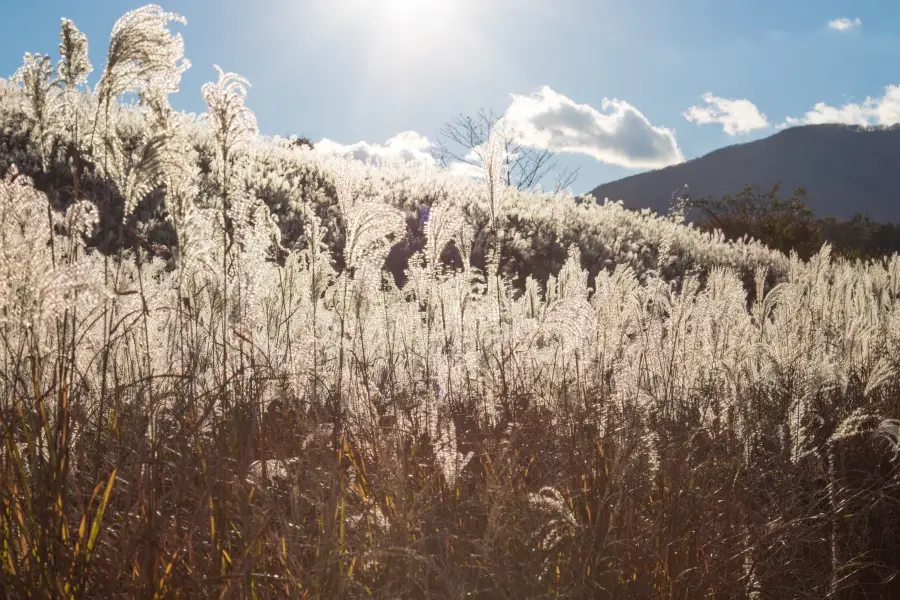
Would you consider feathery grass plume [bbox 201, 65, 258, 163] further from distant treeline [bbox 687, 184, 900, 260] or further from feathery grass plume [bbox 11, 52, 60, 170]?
distant treeline [bbox 687, 184, 900, 260]

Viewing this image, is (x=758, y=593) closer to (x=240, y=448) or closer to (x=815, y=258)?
(x=240, y=448)

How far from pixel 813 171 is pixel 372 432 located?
20170 cm

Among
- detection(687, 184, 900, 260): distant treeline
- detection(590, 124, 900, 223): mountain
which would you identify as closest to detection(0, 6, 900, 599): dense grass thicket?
detection(687, 184, 900, 260): distant treeline

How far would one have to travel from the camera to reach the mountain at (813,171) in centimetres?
16238

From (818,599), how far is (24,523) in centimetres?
229

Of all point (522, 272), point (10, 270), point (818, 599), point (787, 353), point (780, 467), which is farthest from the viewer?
point (522, 272)

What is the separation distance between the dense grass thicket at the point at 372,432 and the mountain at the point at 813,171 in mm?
157454

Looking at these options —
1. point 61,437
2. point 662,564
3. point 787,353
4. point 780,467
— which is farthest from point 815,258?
point 61,437

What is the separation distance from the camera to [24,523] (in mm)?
1616

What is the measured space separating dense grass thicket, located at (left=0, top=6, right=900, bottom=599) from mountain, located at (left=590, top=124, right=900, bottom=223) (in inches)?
6199

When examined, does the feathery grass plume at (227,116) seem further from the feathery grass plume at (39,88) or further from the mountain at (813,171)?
the mountain at (813,171)

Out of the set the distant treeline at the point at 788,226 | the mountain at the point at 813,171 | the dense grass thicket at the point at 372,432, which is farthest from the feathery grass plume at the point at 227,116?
the mountain at the point at 813,171

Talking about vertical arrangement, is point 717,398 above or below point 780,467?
above

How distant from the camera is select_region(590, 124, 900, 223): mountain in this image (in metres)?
162
